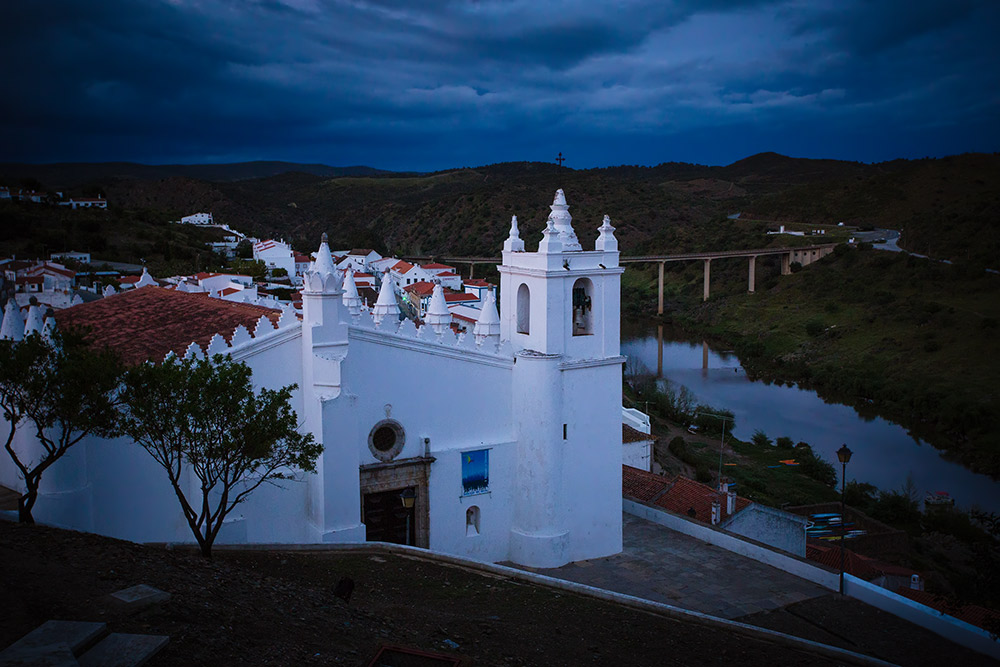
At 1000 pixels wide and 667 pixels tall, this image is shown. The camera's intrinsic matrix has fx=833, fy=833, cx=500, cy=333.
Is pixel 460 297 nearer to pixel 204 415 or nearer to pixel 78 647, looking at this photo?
pixel 204 415

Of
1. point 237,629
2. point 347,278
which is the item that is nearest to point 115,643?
point 237,629

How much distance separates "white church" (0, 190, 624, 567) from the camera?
1207 cm

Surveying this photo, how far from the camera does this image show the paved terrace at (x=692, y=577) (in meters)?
12.6

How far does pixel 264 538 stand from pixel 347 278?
565 cm

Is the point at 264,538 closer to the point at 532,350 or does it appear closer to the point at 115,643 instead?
the point at 532,350

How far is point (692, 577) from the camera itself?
1342 centimetres

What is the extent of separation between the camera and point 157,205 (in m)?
96.9

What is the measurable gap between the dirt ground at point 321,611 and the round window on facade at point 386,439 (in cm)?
195

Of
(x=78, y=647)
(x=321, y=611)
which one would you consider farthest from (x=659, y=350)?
(x=78, y=647)

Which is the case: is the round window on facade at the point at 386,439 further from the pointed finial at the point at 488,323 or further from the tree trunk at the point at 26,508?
the tree trunk at the point at 26,508

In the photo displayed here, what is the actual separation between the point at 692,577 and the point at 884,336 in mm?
37334

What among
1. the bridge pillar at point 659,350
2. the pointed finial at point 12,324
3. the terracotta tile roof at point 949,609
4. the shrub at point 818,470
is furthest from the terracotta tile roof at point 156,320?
the bridge pillar at point 659,350

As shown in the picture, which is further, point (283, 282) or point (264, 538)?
point (283, 282)

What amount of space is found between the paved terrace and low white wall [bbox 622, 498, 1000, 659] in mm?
154
